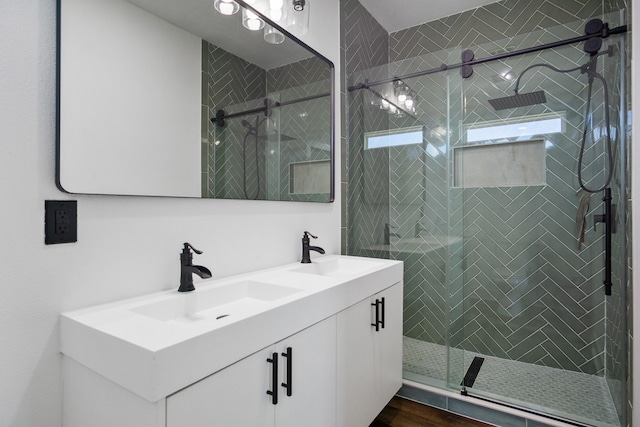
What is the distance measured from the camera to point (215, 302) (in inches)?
51.1

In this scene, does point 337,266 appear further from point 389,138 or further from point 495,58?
point 495,58

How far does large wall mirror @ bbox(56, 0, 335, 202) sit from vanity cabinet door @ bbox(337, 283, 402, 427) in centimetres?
70

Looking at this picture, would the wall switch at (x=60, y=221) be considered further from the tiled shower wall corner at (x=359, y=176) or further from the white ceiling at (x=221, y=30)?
the tiled shower wall corner at (x=359, y=176)

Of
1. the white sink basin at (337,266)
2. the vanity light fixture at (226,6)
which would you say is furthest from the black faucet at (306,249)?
the vanity light fixture at (226,6)

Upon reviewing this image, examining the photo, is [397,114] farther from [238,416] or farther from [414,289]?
[238,416]

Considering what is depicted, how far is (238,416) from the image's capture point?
0.94 meters

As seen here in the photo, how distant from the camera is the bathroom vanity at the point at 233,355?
0.79m

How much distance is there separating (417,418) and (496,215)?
1358 millimetres

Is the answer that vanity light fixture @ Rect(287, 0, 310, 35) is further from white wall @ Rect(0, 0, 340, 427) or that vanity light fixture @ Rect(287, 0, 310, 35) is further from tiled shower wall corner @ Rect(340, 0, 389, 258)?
white wall @ Rect(0, 0, 340, 427)

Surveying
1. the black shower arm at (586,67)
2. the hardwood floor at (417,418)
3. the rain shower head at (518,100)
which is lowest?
the hardwood floor at (417,418)

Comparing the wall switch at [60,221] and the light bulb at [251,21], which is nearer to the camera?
the wall switch at [60,221]

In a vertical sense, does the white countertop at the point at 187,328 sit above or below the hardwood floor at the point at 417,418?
above

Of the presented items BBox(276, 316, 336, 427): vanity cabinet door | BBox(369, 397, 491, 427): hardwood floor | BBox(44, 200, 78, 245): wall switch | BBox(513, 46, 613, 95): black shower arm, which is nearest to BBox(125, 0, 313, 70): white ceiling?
BBox(44, 200, 78, 245): wall switch

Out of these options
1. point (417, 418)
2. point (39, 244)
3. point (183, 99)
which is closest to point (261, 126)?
point (183, 99)
